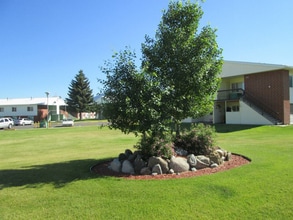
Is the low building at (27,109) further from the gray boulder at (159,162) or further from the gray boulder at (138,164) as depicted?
the gray boulder at (159,162)

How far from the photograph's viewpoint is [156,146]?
7.83 meters

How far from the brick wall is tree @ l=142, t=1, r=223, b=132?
19.9m

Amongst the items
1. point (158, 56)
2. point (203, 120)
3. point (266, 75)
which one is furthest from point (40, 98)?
point (158, 56)

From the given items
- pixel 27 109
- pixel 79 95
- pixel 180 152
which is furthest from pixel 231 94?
pixel 27 109

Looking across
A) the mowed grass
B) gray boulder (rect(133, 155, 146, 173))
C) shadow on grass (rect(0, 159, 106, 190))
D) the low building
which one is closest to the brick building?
the mowed grass

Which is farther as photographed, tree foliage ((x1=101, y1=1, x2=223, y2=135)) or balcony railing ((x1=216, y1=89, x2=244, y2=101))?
balcony railing ((x1=216, y1=89, x2=244, y2=101))

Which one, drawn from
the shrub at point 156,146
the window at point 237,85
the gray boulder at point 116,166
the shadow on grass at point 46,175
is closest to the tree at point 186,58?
the shrub at point 156,146

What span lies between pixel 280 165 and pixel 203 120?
28413 millimetres

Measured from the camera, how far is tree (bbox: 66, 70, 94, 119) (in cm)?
5991

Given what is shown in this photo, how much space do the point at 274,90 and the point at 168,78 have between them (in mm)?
21751

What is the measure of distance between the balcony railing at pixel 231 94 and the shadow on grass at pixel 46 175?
79.7ft

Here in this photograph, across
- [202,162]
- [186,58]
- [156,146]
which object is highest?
[186,58]

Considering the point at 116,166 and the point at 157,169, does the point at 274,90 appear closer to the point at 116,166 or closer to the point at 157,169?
the point at 157,169

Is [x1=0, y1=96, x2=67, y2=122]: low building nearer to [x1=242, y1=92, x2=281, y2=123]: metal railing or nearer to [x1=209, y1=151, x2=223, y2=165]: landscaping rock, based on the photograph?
[x1=242, y1=92, x2=281, y2=123]: metal railing
